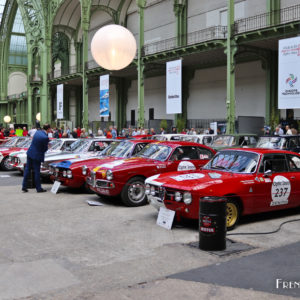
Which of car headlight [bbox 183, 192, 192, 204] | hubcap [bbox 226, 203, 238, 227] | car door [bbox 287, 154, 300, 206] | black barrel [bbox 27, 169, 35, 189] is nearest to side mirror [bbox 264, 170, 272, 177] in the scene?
car door [bbox 287, 154, 300, 206]

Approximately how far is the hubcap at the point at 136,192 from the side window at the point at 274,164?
307cm

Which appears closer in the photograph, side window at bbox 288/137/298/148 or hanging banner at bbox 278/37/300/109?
side window at bbox 288/137/298/148

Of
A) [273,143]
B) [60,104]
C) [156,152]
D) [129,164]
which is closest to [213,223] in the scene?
[129,164]

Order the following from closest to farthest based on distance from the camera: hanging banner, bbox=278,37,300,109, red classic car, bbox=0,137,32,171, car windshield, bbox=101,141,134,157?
car windshield, bbox=101,141,134,157 → red classic car, bbox=0,137,32,171 → hanging banner, bbox=278,37,300,109

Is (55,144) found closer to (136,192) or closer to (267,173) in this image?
(136,192)

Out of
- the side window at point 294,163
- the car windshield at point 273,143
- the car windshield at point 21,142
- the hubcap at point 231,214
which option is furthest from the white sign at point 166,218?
the car windshield at point 21,142

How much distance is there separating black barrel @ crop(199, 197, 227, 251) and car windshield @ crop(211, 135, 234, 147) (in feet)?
34.9

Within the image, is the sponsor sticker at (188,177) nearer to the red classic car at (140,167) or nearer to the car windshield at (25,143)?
the red classic car at (140,167)

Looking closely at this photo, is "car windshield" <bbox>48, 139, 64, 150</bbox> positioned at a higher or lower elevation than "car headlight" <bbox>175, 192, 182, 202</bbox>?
higher

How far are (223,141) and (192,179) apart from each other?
369 inches

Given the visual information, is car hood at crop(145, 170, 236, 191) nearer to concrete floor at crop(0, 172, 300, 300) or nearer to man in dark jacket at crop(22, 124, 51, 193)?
concrete floor at crop(0, 172, 300, 300)

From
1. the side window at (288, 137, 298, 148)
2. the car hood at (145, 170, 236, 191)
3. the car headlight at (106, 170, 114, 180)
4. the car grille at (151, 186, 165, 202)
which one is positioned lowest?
the car grille at (151, 186, 165, 202)

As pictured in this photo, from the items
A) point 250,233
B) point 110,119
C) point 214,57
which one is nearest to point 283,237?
point 250,233

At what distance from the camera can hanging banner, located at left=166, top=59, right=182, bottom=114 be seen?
25.5 m
